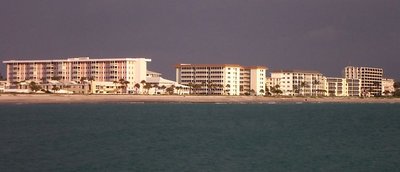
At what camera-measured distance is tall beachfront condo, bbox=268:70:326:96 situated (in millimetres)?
182500

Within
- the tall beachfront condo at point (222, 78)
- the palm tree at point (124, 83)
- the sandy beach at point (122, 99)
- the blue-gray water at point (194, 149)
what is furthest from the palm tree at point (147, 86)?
the blue-gray water at point (194, 149)

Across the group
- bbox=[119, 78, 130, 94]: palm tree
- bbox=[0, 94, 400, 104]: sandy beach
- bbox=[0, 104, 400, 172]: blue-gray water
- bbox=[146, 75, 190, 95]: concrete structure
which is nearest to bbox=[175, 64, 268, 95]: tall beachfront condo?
bbox=[146, 75, 190, 95]: concrete structure

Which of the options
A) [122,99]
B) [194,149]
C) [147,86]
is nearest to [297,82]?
[147,86]

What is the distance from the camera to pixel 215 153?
28641mm

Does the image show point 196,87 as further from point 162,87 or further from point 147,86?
point 147,86

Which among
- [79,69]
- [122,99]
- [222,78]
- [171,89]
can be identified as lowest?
[122,99]

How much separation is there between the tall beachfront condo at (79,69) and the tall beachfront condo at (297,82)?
45703 mm

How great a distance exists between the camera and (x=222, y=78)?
526 feet

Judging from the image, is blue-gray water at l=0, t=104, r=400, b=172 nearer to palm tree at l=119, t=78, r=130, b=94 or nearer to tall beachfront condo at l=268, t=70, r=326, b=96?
palm tree at l=119, t=78, r=130, b=94

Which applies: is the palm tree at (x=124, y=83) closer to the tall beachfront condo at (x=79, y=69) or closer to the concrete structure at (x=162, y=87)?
the tall beachfront condo at (x=79, y=69)

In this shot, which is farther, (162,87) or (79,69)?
(79,69)

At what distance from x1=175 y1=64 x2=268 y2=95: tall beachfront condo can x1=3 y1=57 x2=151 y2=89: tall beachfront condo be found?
47.1 feet

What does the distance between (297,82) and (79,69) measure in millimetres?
67435

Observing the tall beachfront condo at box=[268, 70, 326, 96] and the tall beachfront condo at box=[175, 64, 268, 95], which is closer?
the tall beachfront condo at box=[175, 64, 268, 95]
